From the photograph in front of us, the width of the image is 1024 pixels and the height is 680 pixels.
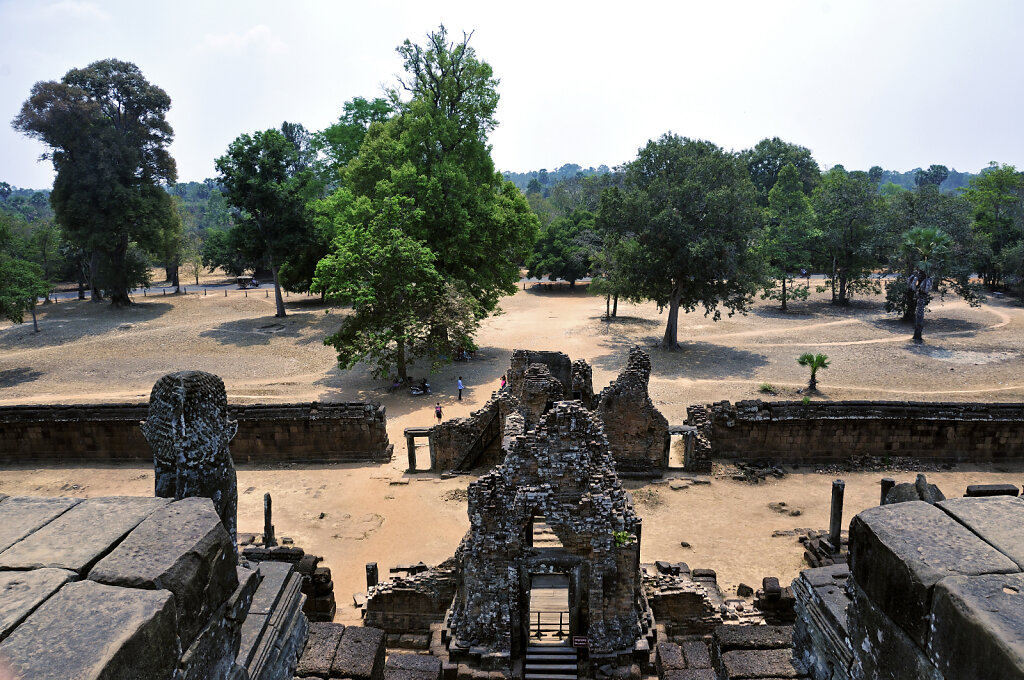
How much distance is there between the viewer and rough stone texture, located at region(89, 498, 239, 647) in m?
2.89

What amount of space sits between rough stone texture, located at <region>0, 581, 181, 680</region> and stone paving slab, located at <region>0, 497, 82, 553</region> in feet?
2.30

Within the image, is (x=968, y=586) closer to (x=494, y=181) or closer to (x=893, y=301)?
(x=494, y=181)

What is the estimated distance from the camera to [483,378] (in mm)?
23422

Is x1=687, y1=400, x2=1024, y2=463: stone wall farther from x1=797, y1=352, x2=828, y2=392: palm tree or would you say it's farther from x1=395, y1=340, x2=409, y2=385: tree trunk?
x1=395, y1=340, x2=409, y2=385: tree trunk

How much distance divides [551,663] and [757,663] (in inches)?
136

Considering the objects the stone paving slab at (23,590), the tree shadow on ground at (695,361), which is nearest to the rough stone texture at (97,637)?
the stone paving slab at (23,590)

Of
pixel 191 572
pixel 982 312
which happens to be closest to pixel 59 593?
pixel 191 572

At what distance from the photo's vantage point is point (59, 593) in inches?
108

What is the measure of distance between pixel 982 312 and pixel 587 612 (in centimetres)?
3943

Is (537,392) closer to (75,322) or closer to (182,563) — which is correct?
(182,563)

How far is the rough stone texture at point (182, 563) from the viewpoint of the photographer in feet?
9.49

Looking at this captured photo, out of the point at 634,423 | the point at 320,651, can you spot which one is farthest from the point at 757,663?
the point at 634,423

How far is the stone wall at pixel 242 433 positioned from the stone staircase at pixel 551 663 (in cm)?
879

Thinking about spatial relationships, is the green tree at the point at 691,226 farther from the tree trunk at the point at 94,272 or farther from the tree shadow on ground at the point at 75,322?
the tree trunk at the point at 94,272
